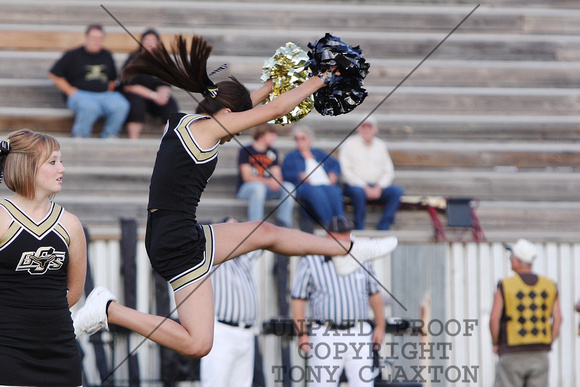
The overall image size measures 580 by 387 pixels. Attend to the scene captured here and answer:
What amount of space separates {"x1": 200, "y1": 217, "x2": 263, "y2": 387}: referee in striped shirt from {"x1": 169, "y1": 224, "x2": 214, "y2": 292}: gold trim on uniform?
8.23ft

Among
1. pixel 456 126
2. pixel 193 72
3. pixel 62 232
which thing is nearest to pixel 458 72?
pixel 456 126

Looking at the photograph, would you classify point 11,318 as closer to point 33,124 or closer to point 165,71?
point 165,71

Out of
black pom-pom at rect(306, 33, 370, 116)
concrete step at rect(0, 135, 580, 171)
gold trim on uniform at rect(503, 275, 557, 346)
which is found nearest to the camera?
black pom-pom at rect(306, 33, 370, 116)

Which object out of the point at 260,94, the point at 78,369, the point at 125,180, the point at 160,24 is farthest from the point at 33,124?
the point at 78,369

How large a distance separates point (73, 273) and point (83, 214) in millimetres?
4773

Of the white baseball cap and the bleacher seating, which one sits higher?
the bleacher seating

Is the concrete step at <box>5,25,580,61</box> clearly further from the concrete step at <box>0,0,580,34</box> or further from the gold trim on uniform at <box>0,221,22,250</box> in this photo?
the gold trim on uniform at <box>0,221,22,250</box>

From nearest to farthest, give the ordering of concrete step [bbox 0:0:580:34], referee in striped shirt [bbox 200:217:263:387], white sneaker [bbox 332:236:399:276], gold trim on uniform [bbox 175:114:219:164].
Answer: gold trim on uniform [bbox 175:114:219:164]
white sneaker [bbox 332:236:399:276]
referee in striped shirt [bbox 200:217:263:387]
concrete step [bbox 0:0:580:34]

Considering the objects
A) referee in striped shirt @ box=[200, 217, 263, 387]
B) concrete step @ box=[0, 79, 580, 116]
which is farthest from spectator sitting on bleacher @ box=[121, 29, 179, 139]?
referee in striped shirt @ box=[200, 217, 263, 387]

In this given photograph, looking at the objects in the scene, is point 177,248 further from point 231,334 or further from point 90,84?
point 90,84

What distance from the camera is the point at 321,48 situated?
393 cm

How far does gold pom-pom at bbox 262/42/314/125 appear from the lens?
4328 mm

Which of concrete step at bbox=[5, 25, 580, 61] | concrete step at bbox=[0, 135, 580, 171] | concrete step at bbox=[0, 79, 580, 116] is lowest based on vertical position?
concrete step at bbox=[0, 135, 580, 171]

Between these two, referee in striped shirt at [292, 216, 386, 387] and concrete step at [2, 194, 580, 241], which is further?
concrete step at [2, 194, 580, 241]
